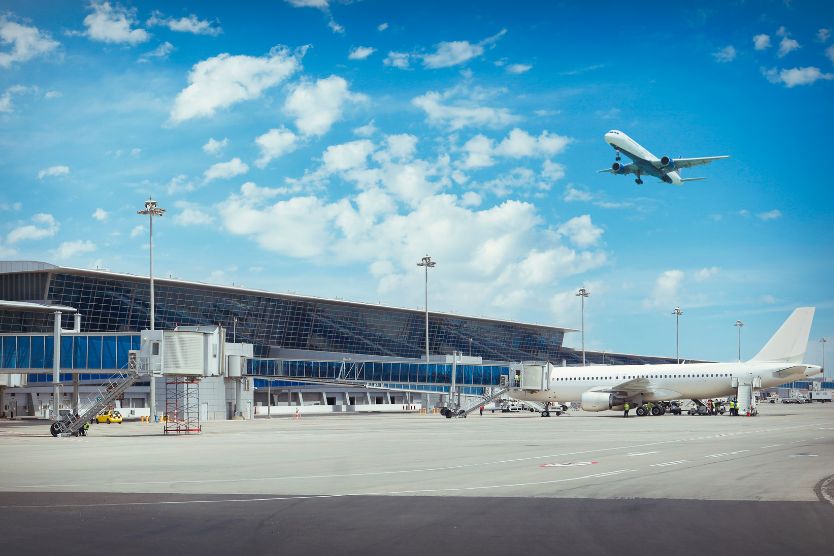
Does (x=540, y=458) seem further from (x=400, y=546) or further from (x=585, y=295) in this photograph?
(x=585, y=295)

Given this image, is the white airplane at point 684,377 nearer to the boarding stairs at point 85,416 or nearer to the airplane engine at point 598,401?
the airplane engine at point 598,401

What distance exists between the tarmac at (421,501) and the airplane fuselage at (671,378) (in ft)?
140

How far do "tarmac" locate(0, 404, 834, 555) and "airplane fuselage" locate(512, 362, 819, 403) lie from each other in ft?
140

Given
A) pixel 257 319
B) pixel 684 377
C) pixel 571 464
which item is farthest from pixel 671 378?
pixel 257 319

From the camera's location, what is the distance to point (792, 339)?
72.5 meters

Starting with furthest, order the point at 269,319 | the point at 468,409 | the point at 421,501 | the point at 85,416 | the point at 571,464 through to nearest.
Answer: the point at 269,319 < the point at 468,409 < the point at 85,416 < the point at 571,464 < the point at 421,501

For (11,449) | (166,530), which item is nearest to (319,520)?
(166,530)

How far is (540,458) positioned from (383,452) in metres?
6.34

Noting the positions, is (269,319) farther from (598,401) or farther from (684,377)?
(684,377)

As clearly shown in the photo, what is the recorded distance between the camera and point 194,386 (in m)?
73.8

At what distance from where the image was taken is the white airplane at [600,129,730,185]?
241 feet

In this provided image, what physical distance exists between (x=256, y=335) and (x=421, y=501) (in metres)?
130

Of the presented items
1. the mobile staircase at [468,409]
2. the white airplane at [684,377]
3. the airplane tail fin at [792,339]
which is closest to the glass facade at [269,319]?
the mobile staircase at [468,409]

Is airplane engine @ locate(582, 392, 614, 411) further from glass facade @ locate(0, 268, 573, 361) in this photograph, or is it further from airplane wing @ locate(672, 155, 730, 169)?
glass facade @ locate(0, 268, 573, 361)
